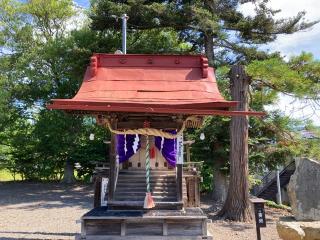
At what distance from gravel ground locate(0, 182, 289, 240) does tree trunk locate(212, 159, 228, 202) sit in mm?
684

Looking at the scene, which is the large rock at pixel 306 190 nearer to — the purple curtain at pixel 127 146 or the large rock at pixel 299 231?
the large rock at pixel 299 231

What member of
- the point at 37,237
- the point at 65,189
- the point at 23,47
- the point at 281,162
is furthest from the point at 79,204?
the point at 23,47

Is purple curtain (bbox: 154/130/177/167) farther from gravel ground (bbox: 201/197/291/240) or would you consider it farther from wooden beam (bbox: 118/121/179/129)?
gravel ground (bbox: 201/197/291/240)

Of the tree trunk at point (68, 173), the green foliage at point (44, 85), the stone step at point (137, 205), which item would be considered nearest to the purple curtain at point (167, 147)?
the stone step at point (137, 205)

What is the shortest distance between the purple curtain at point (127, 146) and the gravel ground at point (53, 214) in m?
2.60

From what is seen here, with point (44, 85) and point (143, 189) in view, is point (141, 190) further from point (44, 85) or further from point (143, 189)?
point (44, 85)

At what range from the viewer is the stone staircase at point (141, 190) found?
9898 millimetres

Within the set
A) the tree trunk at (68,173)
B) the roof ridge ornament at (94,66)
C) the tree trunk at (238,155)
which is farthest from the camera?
the tree trunk at (68,173)

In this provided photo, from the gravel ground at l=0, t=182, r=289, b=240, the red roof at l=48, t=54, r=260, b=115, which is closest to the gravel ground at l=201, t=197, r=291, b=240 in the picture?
the gravel ground at l=0, t=182, r=289, b=240

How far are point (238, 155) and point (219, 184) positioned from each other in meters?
5.78

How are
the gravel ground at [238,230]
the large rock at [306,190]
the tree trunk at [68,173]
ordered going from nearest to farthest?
the gravel ground at [238,230] → the large rock at [306,190] → the tree trunk at [68,173]

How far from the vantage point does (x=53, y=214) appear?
13.9m

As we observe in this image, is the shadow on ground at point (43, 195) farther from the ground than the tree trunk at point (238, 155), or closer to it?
closer to it

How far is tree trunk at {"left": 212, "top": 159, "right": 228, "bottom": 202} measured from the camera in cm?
1816
